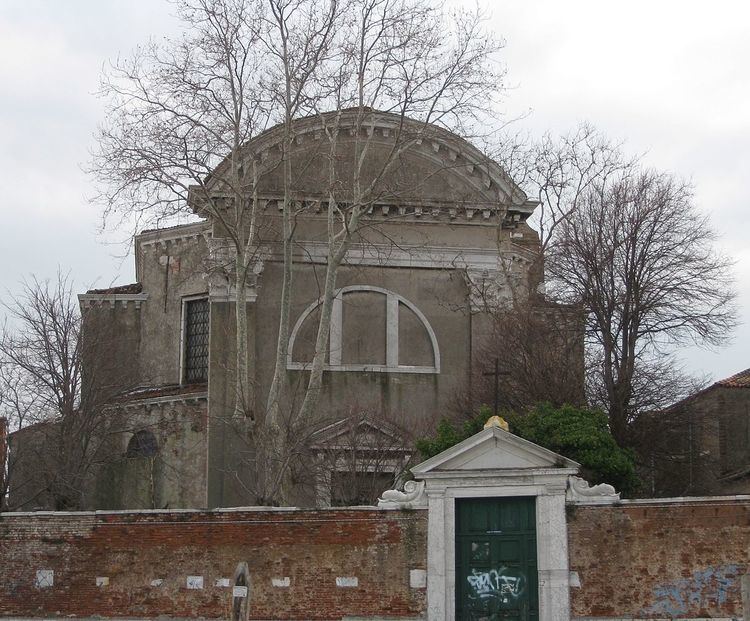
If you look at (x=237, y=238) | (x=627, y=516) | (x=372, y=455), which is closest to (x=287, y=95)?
(x=237, y=238)

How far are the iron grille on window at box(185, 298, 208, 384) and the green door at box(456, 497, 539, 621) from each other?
16.4 m

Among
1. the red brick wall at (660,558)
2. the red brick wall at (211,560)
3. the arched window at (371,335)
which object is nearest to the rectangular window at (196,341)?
the arched window at (371,335)

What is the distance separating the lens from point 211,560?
17891 millimetres

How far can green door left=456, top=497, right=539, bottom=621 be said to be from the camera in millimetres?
17312

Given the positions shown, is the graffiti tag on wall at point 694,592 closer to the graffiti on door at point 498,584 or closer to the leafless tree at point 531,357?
the graffiti on door at point 498,584

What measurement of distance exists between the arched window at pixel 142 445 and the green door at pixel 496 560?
15209 mm

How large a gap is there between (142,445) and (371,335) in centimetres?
784

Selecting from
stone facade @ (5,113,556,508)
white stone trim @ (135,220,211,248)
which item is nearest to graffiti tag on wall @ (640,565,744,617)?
stone facade @ (5,113,556,508)

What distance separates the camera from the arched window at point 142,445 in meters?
31.4

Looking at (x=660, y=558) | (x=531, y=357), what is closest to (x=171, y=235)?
(x=531, y=357)

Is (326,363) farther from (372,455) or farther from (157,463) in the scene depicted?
(157,463)

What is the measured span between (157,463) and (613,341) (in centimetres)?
1210

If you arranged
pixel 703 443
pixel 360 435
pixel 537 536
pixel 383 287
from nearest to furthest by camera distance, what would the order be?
1. pixel 537 536
2. pixel 360 435
3. pixel 383 287
4. pixel 703 443

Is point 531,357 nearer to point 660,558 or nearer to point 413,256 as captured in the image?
point 413,256
